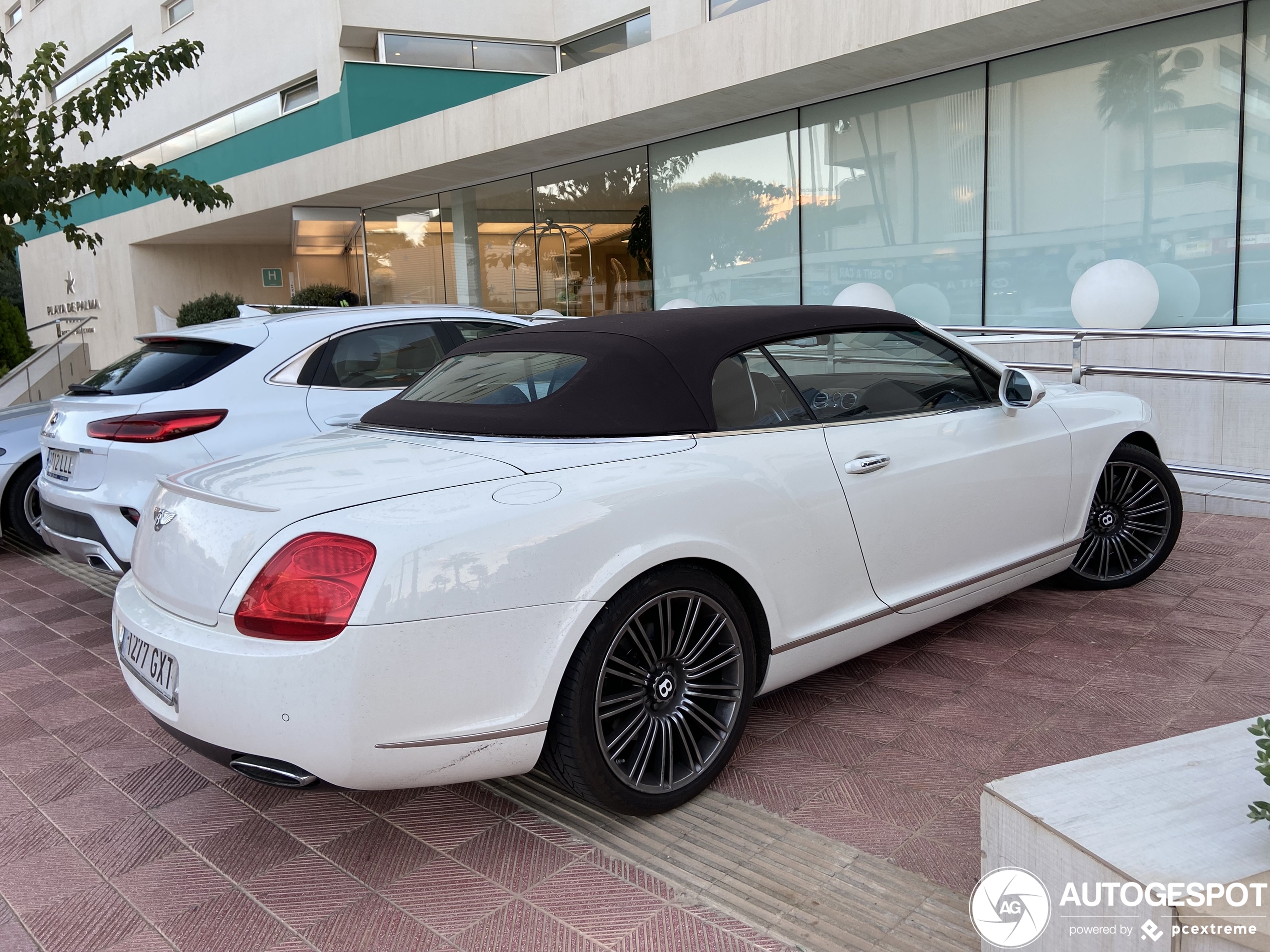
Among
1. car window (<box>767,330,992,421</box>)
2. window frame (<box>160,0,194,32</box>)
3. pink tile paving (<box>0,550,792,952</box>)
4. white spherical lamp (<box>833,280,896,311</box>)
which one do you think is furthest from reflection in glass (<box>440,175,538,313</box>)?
window frame (<box>160,0,194,32</box>)

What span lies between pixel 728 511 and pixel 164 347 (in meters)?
4.04

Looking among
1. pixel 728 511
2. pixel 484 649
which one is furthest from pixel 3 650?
pixel 728 511

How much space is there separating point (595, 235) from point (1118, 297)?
8.12 meters

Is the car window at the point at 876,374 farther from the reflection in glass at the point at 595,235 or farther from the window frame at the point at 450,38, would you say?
the window frame at the point at 450,38

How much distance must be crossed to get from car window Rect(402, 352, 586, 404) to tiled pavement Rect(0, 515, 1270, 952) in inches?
55.3

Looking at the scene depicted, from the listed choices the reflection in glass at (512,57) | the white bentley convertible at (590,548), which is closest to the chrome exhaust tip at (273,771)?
the white bentley convertible at (590,548)

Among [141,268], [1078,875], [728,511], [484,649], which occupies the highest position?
[141,268]

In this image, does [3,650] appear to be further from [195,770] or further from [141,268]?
[141,268]

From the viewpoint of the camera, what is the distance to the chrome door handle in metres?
3.61

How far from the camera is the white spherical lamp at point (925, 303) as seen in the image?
10797 millimetres

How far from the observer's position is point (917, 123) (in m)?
10.8

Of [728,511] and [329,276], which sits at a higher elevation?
[329,276]

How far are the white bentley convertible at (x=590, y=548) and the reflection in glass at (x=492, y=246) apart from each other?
41.0ft

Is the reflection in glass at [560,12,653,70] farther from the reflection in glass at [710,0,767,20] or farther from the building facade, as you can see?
the reflection in glass at [710,0,767,20]
